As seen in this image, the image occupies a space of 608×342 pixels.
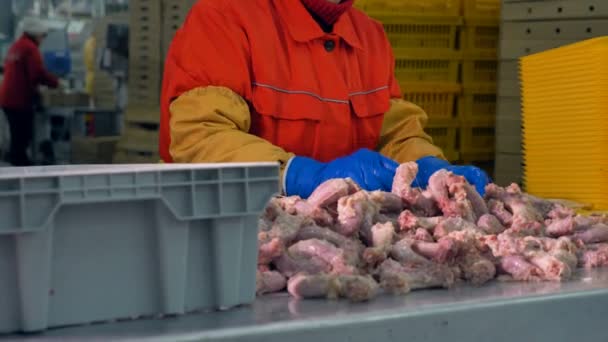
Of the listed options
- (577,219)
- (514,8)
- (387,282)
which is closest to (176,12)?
(514,8)

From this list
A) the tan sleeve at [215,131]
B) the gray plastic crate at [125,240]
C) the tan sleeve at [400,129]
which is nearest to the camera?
the gray plastic crate at [125,240]

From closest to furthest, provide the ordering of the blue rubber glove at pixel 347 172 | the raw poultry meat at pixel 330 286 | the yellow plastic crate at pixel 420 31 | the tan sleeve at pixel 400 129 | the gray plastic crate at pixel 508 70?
the raw poultry meat at pixel 330 286 → the blue rubber glove at pixel 347 172 → the tan sleeve at pixel 400 129 → the gray plastic crate at pixel 508 70 → the yellow plastic crate at pixel 420 31

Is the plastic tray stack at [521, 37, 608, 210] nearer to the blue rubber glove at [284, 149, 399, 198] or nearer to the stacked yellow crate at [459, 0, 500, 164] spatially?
the blue rubber glove at [284, 149, 399, 198]

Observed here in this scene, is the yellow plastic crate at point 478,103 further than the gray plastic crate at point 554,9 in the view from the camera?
Yes

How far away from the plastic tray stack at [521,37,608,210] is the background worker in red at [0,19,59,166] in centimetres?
760

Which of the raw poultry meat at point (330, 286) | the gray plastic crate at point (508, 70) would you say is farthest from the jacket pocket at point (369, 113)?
the raw poultry meat at point (330, 286)

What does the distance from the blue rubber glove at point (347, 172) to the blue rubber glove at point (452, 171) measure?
21 centimetres

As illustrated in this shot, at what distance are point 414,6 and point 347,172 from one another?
95.5 inches

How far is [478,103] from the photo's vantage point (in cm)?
510

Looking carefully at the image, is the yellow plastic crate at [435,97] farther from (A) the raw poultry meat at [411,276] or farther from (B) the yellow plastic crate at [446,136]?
(A) the raw poultry meat at [411,276]

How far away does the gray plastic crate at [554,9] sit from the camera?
414cm

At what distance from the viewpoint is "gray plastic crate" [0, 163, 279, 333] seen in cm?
144

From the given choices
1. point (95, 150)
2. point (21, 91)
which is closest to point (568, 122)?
point (95, 150)

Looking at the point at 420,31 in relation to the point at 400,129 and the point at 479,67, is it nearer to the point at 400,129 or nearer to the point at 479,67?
the point at 479,67
